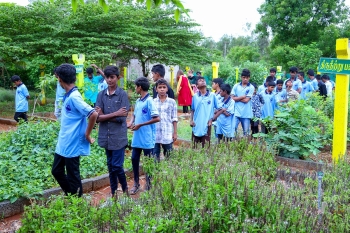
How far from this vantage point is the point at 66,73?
159 inches

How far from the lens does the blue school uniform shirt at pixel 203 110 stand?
6.18 metres

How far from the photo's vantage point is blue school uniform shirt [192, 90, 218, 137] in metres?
6.18

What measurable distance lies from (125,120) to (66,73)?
100 cm

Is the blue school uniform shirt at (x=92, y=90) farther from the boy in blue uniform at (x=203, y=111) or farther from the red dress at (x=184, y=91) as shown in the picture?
the boy in blue uniform at (x=203, y=111)

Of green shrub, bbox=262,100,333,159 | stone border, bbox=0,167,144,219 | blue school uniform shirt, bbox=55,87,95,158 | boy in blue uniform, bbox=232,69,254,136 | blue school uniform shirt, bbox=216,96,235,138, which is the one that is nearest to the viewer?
blue school uniform shirt, bbox=55,87,95,158

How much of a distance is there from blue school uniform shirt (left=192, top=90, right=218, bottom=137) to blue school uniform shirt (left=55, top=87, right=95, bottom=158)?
2497 millimetres

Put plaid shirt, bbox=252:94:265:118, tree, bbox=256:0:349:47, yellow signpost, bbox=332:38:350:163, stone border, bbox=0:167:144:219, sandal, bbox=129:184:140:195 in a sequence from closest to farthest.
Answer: stone border, bbox=0:167:144:219 → sandal, bbox=129:184:140:195 → yellow signpost, bbox=332:38:350:163 → plaid shirt, bbox=252:94:265:118 → tree, bbox=256:0:349:47

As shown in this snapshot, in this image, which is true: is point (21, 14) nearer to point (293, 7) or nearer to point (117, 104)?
point (117, 104)

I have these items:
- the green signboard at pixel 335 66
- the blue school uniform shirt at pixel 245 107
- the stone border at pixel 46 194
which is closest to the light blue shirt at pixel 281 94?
the blue school uniform shirt at pixel 245 107

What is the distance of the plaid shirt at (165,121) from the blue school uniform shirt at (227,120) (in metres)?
1.47

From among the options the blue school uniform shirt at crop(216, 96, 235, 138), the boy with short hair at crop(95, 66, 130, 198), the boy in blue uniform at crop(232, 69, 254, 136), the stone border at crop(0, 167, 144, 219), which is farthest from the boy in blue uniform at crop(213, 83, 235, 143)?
the boy with short hair at crop(95, 66, 130, 198)

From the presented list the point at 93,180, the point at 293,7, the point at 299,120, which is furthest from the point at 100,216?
the point at 293,7

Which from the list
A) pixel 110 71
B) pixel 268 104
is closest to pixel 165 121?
pixel 110 71

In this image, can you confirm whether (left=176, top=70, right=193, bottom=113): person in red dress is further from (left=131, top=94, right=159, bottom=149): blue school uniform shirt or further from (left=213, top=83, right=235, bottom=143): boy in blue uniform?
(left=131, top=94, right=159, bottom=149): blue school uniform shirt
